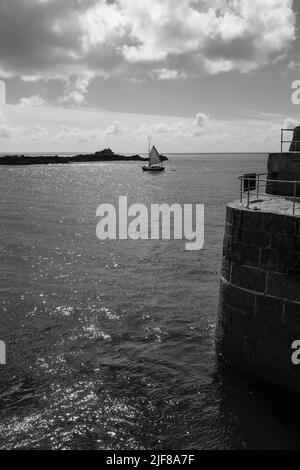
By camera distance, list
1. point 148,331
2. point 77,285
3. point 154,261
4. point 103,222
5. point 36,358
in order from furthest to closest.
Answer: point 103,222 → point 154,261 → point 77,285 → point 148,331 → point 36,358

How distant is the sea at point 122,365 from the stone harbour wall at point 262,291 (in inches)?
31.9

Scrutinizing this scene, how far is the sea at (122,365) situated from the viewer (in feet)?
33.1

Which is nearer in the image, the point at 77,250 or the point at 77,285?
the point at 77,285

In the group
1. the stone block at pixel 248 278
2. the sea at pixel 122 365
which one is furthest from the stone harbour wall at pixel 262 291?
the sea at pixel 122 365

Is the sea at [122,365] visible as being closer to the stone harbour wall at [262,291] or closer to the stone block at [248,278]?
the stone harbour wall at [262,291]

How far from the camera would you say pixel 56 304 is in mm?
17781

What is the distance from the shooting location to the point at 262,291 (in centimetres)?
1095

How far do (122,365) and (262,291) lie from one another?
193 inches

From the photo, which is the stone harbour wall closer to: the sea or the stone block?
→ the stone block

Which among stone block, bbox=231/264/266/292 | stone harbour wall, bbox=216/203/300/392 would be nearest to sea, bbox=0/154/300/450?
stone harbour wall, bbox=216/203/300/392

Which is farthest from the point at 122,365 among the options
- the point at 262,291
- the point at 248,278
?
the point at 262,291
